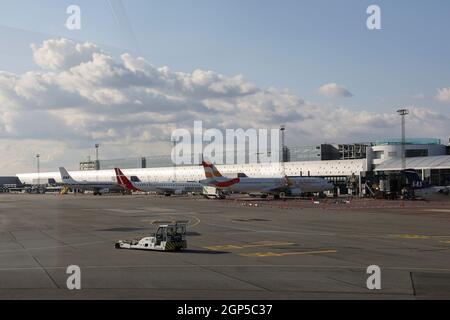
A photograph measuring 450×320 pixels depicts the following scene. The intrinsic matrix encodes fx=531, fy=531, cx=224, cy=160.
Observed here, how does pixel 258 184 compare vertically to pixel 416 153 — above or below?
below

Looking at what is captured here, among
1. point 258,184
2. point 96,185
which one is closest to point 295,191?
point 258,184

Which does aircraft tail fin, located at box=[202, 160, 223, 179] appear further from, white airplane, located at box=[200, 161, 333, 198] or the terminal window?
the terminal window

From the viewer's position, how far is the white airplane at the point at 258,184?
92.0 meters

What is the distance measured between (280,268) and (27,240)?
51.1ft

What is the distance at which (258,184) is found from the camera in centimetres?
9275

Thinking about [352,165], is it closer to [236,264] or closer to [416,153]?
[416,153]

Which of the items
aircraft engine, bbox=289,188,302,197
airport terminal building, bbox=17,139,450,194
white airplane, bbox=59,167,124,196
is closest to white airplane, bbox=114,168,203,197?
white airplane, bbox=59,167,124,196

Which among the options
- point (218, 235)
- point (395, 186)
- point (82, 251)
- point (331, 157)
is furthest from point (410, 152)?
point (82, 251)

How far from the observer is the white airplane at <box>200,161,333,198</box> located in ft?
302

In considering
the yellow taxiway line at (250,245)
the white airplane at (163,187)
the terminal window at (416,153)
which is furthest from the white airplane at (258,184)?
the yellow taxiway line at (250,245)

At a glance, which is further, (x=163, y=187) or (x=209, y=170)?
(x=163, y=187)

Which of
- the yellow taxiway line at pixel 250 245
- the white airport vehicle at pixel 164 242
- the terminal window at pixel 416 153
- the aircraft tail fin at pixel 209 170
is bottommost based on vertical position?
the yellow taxiway line at pixel 250 245

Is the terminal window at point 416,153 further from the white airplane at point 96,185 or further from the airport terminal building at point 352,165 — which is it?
the white airplane at point 96,185
